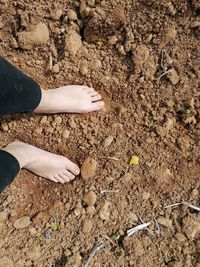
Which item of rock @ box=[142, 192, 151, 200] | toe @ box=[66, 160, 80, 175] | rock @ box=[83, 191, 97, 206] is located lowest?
rock @ box=[83, 191, 97, 206]

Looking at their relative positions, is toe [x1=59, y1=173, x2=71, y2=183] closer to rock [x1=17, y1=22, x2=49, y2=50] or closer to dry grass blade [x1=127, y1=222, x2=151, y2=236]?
dry grass blade [x1=127, y1=222, x2=151, y2=236]

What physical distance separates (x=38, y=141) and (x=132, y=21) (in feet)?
2.40

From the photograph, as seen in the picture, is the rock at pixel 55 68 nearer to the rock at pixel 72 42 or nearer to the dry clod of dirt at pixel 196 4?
the rock at pixel 72 42

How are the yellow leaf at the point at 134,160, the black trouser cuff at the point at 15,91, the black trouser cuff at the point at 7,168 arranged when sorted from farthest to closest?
the yellow leaf at the point at 134,160 → the black trouser cuff at the point at 7,168 → the black trouser cuff at the point at 15,91

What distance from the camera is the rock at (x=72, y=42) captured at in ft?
6.35

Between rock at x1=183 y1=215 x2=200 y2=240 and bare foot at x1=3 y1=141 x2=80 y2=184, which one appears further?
bare foot at x1=3 y1=141 x2=80 y2=184

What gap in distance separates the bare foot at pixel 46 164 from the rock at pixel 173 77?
61 cm

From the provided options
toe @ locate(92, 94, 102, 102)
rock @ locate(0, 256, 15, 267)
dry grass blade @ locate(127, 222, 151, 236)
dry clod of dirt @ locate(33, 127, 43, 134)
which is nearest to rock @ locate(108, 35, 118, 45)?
toe @ locate(92, 94, 102, 102)

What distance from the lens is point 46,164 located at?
1.94m

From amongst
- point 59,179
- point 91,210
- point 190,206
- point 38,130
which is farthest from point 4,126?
point 190,206

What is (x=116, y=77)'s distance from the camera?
196 cm

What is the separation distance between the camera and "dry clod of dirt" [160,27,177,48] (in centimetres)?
187

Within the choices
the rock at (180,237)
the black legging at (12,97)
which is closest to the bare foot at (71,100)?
the black legging at (12,97)

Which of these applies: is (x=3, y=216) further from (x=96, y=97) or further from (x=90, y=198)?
(x=96, y=97)
